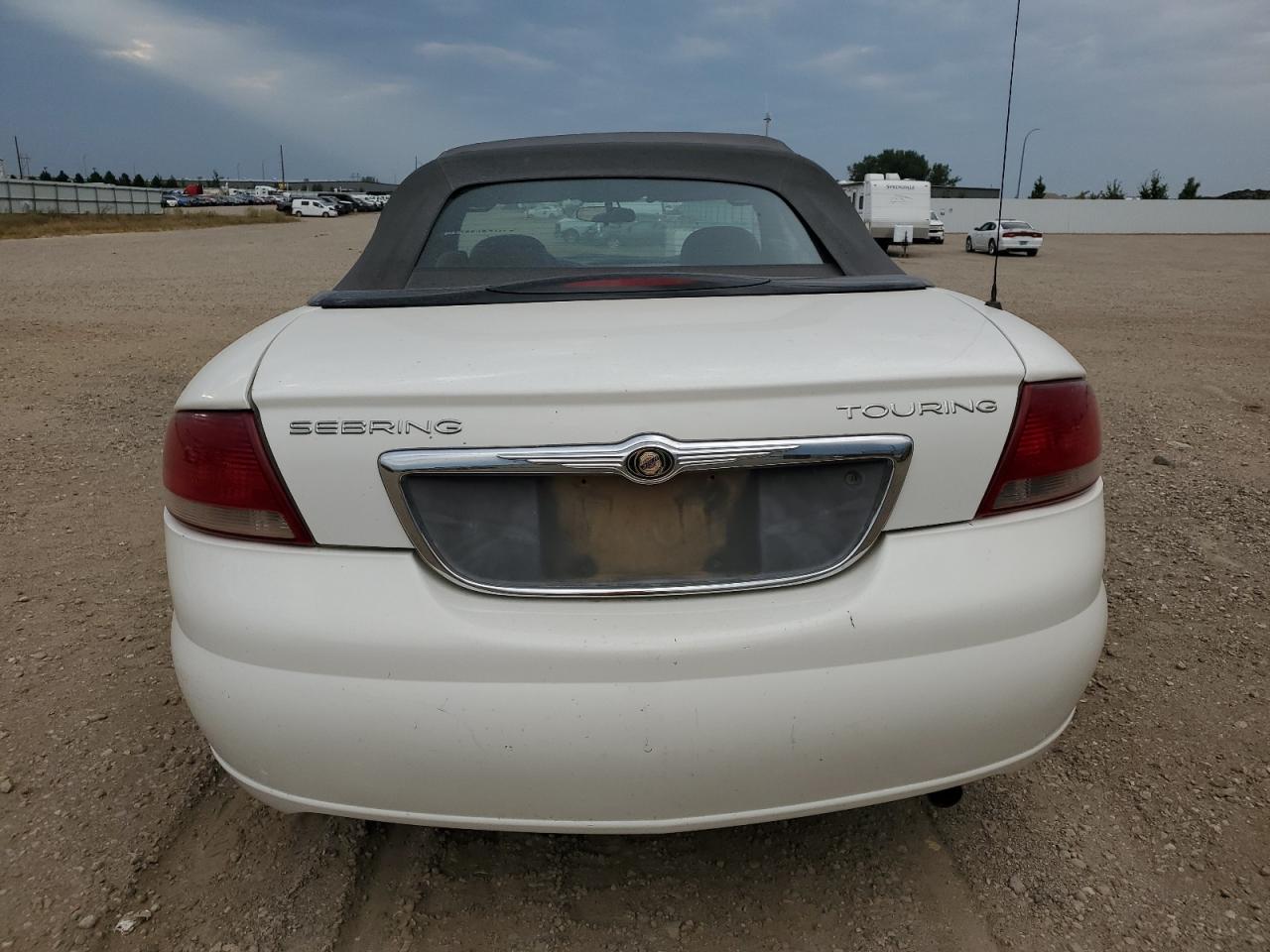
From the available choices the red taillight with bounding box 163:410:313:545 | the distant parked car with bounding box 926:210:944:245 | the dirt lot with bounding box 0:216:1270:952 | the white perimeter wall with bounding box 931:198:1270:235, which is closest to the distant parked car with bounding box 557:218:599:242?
the red taillight with bounding box 163:410:313:545

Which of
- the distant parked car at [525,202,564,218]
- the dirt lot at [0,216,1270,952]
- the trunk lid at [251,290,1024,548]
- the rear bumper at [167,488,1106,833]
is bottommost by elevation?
the dirt lot at [0,216,1270,952]

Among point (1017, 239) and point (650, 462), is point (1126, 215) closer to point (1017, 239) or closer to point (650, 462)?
point (1017, 239)

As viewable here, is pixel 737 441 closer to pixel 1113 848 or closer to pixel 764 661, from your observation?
pixel 764 661

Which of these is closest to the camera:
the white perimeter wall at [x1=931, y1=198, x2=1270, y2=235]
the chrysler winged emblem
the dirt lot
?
the chrysler winged emblem

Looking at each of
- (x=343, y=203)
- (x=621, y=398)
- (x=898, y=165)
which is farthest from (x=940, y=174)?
(x=621, y=398)

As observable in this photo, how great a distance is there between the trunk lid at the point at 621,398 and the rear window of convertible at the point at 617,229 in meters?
0.92

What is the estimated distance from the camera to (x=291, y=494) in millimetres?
1638

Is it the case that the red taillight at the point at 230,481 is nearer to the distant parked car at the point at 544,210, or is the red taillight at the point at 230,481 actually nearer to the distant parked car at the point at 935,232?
the distant parked car at the point at 544,210

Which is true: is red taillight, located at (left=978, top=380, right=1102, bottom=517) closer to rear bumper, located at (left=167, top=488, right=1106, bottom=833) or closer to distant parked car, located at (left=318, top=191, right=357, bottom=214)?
rear bumper, located at (left=167, top=488, right=1106, bottom=833)

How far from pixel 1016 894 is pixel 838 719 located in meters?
0.82

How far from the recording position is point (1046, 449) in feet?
5.73

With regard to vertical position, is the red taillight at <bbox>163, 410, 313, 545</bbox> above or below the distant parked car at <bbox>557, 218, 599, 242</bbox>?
below

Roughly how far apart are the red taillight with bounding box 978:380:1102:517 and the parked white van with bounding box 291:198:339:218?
6716 cm

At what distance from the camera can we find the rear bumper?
1564 mm
